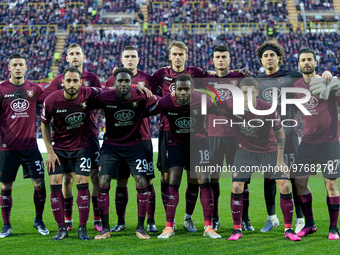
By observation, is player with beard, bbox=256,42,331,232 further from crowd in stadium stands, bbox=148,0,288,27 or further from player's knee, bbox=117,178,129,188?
crowd in stadium stands, bbox=148,0,288,27

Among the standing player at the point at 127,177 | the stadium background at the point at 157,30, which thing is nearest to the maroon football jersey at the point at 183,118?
the standing player at the point at 127,177

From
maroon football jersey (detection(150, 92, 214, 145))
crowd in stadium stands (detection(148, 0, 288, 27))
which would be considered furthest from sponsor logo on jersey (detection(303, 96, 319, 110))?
crowd in stadium stands (detection(148, 0, 288, 27))

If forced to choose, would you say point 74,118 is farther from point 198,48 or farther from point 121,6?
point 121,6

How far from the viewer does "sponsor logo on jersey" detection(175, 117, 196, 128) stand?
21.9ft

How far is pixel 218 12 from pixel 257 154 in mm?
34168

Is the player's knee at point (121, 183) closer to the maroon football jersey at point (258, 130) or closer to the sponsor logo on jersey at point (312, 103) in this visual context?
the maroon football jersey at point (258, 130)

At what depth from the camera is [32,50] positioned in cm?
3516

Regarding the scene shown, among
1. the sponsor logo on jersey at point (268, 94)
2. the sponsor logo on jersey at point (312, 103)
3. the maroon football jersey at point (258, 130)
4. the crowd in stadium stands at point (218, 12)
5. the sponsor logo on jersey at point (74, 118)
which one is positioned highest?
the crowd in stadium stands at point (218, 12)

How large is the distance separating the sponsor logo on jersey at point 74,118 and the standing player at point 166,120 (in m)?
1.31

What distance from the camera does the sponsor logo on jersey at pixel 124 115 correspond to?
6641mm

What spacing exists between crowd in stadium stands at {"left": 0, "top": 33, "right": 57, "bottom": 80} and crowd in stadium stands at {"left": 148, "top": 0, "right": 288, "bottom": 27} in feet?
29.6

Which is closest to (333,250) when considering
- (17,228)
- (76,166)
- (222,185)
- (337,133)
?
(337,133)

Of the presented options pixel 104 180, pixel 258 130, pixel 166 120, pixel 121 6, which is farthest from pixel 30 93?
pixel 121 6

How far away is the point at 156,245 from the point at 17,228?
8.64 feet
